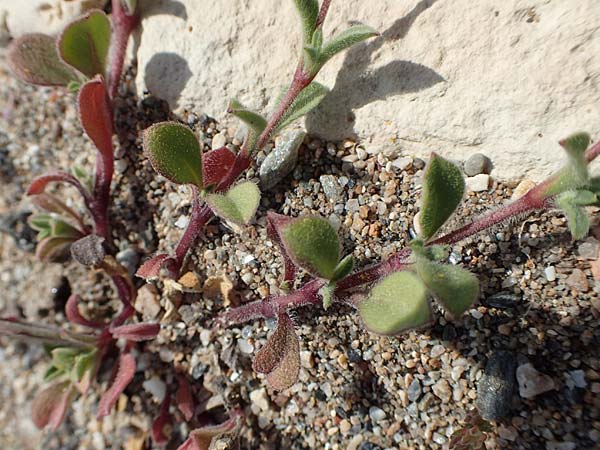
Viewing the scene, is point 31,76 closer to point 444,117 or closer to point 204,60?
point 204,60

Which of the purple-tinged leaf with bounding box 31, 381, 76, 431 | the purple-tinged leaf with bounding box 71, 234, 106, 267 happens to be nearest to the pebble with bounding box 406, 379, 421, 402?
the purple-tinged leaf with bounding box 71, 234, 106, 267

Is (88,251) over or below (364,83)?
below

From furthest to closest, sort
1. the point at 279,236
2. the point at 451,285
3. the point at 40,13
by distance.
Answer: the point at 40,13, the point at 279,236, the point at 451,285

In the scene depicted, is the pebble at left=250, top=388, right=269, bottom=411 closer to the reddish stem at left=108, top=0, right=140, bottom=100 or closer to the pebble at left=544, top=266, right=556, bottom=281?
the pebble at left=544, top=266, right=556, bottom=281

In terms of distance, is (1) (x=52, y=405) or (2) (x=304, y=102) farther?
(1) (x=52, y=405)

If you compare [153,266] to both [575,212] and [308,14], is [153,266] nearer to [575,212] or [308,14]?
[308,14]

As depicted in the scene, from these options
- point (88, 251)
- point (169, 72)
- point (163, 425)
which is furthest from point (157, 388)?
point (169, 72)
